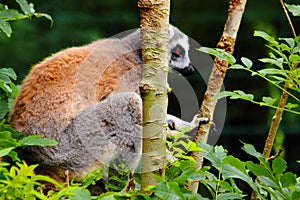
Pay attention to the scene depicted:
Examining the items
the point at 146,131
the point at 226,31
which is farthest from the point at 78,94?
the point at 146,131

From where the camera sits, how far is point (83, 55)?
290 cm

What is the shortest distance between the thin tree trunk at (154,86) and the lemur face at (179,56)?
2.01 meters

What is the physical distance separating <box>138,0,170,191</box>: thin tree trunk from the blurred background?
10.4 ft

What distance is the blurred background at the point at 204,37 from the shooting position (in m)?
4.65

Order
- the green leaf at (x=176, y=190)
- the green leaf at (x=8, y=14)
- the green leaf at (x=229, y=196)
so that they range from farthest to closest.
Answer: the green leaf at (x=8, y=14) < the green leaf at (x=229, y=196) < the green leaf at (x=176, y=190)

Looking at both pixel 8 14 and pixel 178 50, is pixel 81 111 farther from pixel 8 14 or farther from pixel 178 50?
pixel 8 14

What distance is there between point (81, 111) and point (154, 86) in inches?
62.8

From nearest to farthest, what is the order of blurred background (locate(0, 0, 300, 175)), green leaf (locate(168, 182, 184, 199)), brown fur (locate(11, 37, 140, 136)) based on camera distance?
green leaf (locate(168, 182, 184, 199)), brown fur (locate(11, 37, 140, 136)), blurred background (locate(0, 0, 300, 175))

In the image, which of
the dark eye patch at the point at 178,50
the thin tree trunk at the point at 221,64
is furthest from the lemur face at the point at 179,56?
the thin tree trunk at the point at 221,64

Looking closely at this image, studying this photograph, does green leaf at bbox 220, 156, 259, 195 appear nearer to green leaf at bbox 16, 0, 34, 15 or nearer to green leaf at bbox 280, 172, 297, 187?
green leaf at bbox 280, 172, 297, 187

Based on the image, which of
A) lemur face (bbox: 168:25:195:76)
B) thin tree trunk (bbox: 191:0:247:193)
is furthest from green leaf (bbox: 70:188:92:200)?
lemur face (bbox: 168:25:195:76)

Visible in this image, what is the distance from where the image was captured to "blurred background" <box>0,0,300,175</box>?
465 centimetres

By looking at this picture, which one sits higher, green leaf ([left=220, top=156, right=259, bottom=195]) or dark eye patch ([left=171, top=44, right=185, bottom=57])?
green leaf ([left=220, top=156, right=259, bottom=195])

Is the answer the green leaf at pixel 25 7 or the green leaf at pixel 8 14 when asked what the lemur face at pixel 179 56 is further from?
the green leaf at pixel 8 14
